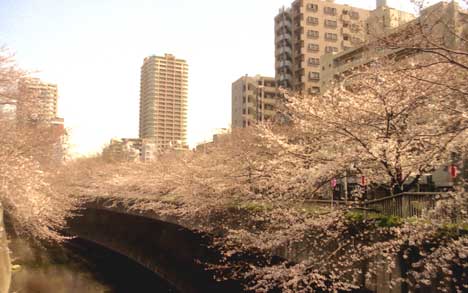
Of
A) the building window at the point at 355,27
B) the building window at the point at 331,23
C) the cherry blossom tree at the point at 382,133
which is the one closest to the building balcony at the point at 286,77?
the building window at the point at 331,23

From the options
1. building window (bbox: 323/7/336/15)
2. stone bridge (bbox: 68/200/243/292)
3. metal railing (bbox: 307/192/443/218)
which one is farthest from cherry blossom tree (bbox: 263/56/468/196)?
building window (bbox: 323/7/336/15)

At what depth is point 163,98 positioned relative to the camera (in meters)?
136

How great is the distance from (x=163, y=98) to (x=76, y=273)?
361 feet

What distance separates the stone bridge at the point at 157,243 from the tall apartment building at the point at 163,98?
90782 millimetres

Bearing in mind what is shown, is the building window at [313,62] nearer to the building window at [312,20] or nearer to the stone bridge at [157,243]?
the building window at [312,20]

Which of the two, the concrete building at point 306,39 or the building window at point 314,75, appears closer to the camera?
the building window at point 314,75

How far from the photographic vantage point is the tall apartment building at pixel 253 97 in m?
72.6

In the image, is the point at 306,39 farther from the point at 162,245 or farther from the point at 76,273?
the point at 76,273

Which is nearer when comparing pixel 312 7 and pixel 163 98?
pixel 312 7

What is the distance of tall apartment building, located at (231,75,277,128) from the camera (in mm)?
72625

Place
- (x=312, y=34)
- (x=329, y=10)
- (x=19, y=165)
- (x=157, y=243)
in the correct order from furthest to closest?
(x=329, y=10) < (x=312, y=34) < (x=157, y=243) < (x=19, y=165)

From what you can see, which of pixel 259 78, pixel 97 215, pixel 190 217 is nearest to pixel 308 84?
pixel 259 78

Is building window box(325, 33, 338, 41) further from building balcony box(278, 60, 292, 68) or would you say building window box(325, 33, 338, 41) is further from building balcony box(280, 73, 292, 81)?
building balcony box(280, 73, 292, 81)

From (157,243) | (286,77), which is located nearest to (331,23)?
(286,77)
